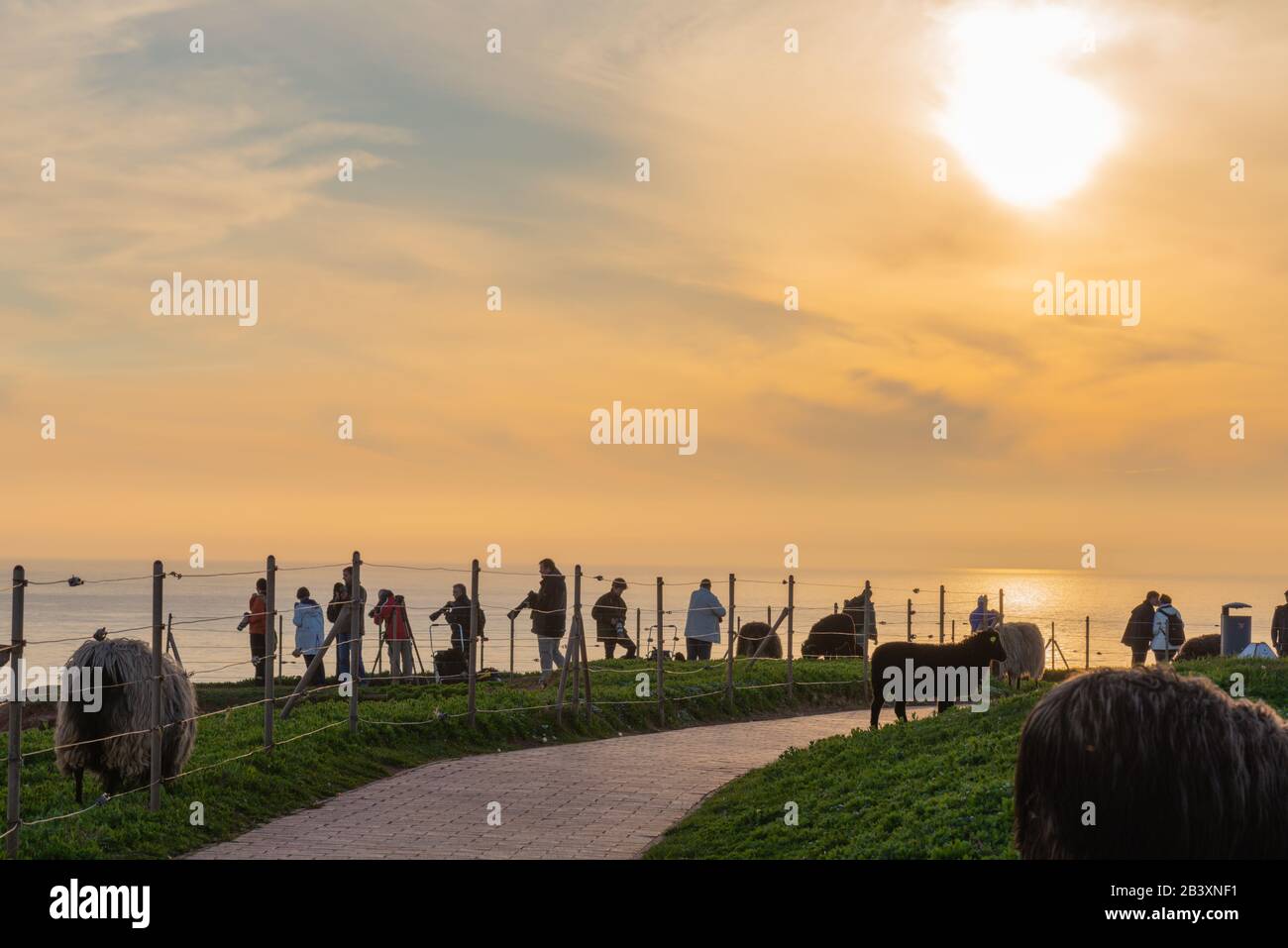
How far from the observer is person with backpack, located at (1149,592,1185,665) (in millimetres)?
26062

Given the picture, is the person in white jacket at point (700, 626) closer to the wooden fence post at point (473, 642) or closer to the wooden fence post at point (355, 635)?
the wooden fence post at point (473, 642)

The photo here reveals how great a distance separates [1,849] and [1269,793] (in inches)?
339

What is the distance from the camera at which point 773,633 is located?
89.3 feet

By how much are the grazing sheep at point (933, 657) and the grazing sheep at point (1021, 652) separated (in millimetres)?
6935

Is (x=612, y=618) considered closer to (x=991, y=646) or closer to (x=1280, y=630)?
Answer: (x=991, y=646)

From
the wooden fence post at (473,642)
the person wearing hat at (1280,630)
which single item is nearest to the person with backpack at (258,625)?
the wooden fence post at (473,642)

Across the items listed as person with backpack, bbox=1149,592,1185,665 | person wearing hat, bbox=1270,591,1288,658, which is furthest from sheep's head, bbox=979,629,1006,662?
person wearing hat, bbox=1270,591,1288,658

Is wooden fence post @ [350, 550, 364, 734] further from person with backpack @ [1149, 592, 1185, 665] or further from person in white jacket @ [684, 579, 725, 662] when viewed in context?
person with backpack @ [1149, 592, 1185, 665]

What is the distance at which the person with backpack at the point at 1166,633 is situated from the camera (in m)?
26.1

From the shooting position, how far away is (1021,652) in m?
25.7

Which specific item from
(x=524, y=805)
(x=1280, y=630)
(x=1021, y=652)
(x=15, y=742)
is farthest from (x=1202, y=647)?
(x=15, y=742)

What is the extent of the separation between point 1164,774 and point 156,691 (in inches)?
368
